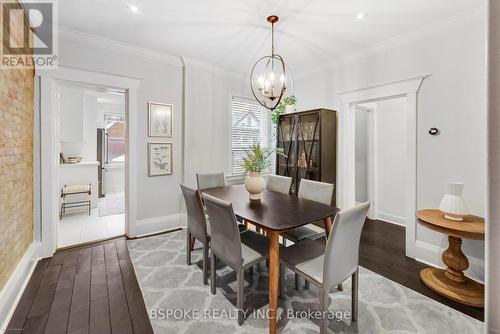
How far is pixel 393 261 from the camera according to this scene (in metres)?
2.71

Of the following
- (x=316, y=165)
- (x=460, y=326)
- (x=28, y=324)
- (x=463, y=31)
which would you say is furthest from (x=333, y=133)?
(x=28, y=324)

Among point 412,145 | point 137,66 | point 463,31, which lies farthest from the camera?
point 137,66

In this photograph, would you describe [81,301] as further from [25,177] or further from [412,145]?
[412,145]

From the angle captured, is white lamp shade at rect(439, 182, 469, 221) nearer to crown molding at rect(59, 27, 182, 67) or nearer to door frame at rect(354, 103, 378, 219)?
door frame at rect(354, 103, 378, 219)

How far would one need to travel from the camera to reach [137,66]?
3.29 m

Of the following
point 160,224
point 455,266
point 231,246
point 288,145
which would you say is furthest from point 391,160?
point 160,224

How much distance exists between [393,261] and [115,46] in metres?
4.50

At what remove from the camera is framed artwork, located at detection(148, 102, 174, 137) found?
11.2ft

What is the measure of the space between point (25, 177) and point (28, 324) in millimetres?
1481

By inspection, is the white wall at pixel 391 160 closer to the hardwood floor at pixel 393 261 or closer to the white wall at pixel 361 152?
the white wall at pixel 361 152

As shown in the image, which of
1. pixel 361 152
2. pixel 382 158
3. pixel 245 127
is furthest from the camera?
pixel 245 127

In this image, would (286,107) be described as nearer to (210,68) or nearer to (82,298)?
(210,68)

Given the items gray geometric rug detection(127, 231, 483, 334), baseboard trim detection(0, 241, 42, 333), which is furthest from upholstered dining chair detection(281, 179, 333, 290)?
baseboard trim detection(0, 241, 42, 333)

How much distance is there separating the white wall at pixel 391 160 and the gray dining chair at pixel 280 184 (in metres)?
2.21
